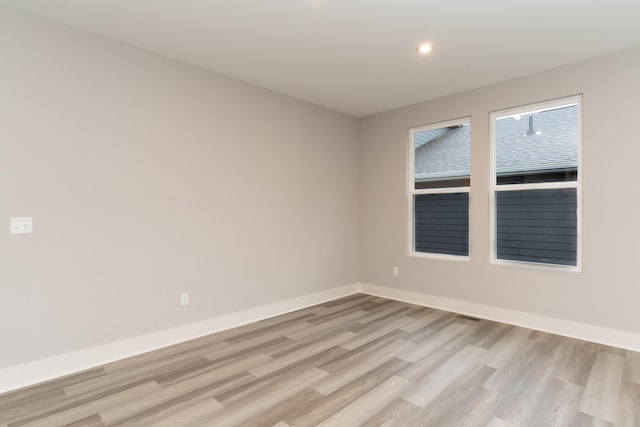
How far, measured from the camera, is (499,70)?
134 inches

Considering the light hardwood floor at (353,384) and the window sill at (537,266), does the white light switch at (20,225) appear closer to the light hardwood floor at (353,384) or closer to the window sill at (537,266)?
the light hardwood floor at (353,384)

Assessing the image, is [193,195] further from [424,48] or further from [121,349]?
[424,48]

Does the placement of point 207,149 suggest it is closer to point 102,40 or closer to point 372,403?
point 102,40

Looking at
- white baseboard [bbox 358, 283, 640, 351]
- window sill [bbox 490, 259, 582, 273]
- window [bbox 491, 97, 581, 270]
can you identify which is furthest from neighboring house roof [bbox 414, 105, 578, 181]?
white baseboard [bbox 358, 283, 640, 351]

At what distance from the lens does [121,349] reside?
111 inches

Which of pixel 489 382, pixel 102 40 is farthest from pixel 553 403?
pixel 102 40

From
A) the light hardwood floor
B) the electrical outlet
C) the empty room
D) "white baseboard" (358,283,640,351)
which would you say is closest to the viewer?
the light hardwood floor

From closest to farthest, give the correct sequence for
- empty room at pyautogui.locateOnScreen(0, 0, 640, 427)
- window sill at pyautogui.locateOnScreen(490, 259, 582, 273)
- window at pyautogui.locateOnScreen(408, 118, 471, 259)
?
empty room at pyautogui.locateOnScreen(0, 0, 640, 427)
window sill at pyautogui.locateOnScreen(490, 259, 582, 273)
window at pyautogui.locateOnScreen(408, 118, 471, 259)

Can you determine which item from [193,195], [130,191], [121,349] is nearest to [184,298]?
[121,349]

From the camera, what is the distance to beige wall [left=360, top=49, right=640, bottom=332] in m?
2.99

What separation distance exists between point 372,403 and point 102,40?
3474mm

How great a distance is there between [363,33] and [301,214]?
2.28m

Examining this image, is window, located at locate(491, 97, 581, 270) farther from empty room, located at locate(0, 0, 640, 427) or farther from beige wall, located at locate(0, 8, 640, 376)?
beige wall, located at locate(0, 8, 640, 376)

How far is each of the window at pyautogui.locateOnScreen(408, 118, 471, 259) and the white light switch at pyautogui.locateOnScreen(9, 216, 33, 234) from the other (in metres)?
4.02
